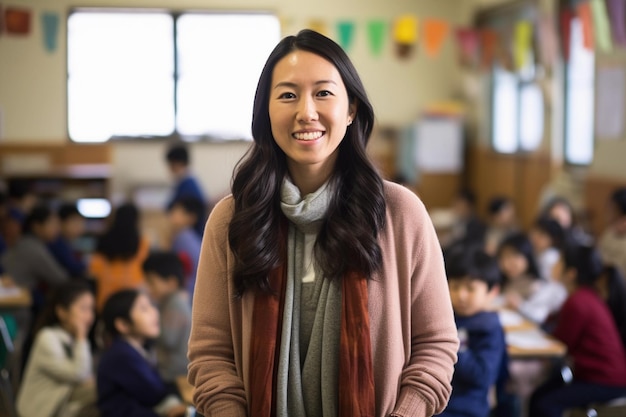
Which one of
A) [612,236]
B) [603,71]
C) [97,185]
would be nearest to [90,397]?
[612,236]

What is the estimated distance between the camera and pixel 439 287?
1.58m

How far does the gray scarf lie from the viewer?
59.5 inches

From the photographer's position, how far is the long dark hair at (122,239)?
4.86 metres

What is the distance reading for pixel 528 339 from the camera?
3656 millimetres

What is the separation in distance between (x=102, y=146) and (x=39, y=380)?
578 cm

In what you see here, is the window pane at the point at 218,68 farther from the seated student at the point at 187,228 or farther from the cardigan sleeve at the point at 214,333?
the cardigan sleeve at the point at 214,333

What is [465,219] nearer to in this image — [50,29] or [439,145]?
[439,145]

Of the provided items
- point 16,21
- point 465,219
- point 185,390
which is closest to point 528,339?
point 185,390

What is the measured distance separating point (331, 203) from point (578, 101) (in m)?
6.30

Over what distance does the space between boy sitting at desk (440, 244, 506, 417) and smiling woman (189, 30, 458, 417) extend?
1.33 m

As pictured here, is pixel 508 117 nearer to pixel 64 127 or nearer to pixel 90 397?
pixel 64 127

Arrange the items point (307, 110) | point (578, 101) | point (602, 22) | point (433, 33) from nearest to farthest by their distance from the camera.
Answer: point (307, 110), point (602, 22), point (578, 101), point (433, 33)

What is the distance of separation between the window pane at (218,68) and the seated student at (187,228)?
14.6 ft

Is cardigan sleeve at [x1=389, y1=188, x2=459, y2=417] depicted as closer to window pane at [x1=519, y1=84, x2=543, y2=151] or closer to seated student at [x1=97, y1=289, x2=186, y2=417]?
seated student at [x1=97, y1=289, x2=186, y2=417]
